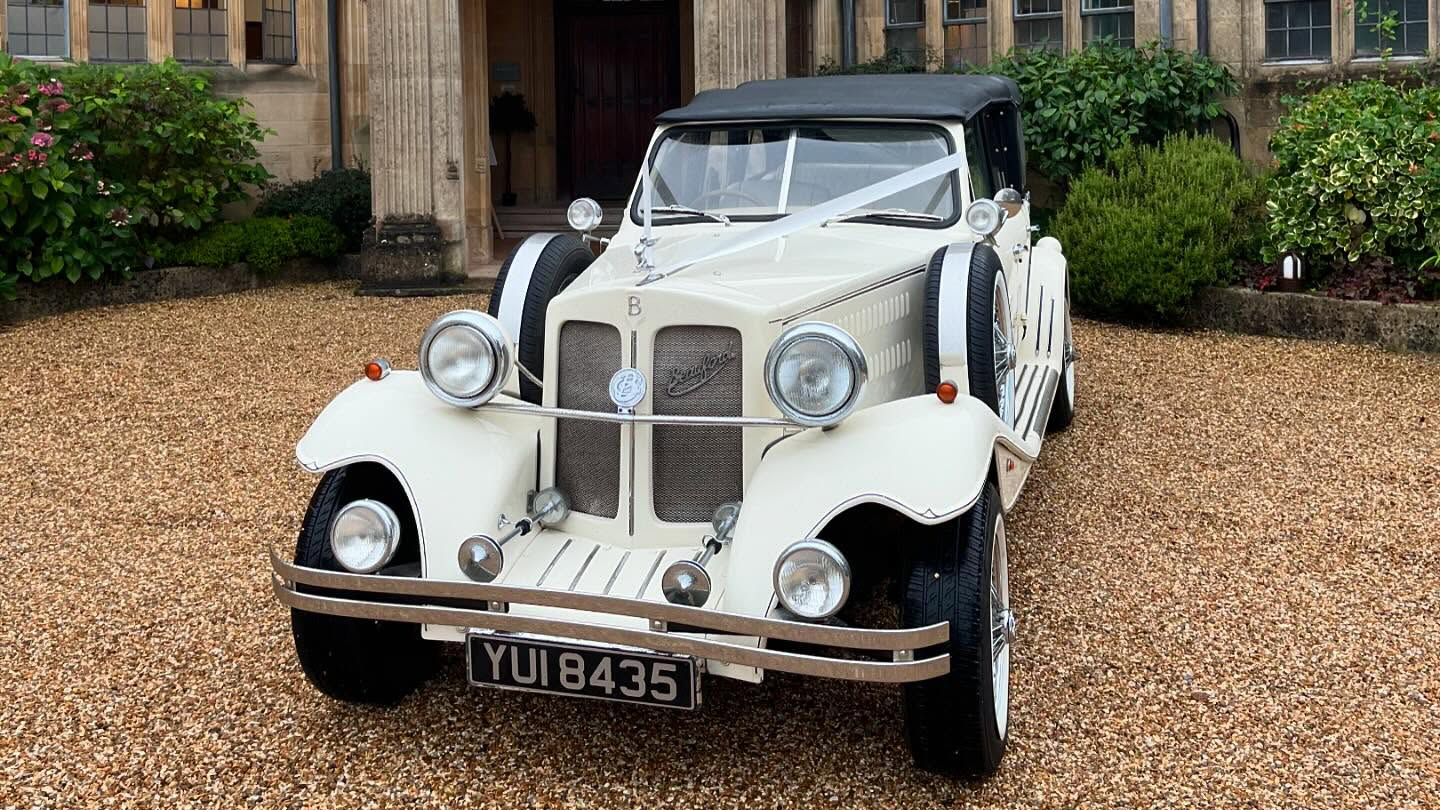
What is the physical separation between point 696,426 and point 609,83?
1376cm

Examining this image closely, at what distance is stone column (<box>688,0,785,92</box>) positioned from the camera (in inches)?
486

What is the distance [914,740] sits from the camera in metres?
3.62

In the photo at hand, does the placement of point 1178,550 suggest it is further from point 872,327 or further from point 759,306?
point 759,306

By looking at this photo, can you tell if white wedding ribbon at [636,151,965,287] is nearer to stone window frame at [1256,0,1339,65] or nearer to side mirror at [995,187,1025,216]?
side mirror at [995,187,1025,216]

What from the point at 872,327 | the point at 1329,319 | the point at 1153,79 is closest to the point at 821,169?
the point at 872,327

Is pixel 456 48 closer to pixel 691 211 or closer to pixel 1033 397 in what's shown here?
pixel 691 211

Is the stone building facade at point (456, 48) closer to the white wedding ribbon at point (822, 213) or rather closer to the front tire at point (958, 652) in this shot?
the white wedding ribbon at point (822, 213)

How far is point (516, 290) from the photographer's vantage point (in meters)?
4.89

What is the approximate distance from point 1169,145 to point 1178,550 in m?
6.42

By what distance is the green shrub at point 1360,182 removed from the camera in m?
9.43

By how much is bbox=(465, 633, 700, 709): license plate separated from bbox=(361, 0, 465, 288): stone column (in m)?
9.41

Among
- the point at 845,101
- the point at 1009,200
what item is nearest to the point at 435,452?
the point at 845,101

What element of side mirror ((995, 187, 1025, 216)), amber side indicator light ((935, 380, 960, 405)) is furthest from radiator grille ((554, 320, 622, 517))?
side mirror ((995, 187, 1025, 216))

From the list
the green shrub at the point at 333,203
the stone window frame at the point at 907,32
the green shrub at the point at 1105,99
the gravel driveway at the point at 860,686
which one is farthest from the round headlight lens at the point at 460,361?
the stone window frame at the point at 907,32
